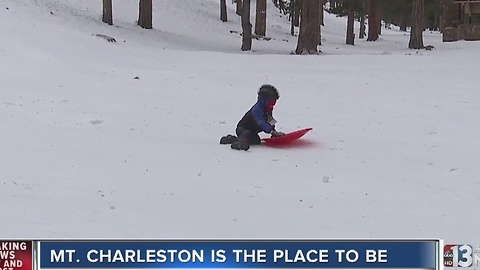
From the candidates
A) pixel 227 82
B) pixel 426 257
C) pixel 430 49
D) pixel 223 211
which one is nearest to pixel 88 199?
pixel 223 211

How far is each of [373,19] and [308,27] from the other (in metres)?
A: 14.6

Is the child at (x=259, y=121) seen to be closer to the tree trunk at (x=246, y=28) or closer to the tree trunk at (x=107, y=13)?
the tree trunk at (x=246, y=28)

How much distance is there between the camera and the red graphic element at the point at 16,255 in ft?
13.9

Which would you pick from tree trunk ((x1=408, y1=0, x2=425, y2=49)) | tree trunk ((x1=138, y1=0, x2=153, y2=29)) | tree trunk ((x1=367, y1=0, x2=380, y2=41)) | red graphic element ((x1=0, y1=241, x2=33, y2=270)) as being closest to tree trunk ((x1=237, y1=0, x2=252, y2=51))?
tree trunk ((x1=138, y1=0, x2=153, y2=29))

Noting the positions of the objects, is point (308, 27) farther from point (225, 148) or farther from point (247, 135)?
point (225, 148)

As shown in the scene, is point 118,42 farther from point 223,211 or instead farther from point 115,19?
point 223,211

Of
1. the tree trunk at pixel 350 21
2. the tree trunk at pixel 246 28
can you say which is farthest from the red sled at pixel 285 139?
the tree trunk at pixel 350 21

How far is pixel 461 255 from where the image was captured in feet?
14.7

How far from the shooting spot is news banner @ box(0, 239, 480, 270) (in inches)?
167

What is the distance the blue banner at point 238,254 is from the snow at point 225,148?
0.31 metres

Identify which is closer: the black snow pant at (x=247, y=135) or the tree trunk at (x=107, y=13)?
the black snow pant at (x=247, y=135)

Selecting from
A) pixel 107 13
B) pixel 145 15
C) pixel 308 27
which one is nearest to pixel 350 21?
pixel 308 27


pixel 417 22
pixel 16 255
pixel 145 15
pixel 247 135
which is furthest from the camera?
pixel 145 15

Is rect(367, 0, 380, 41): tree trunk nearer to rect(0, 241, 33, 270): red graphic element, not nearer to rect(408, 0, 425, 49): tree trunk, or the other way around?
rect(408, 0, 425, 49): tree trunk
